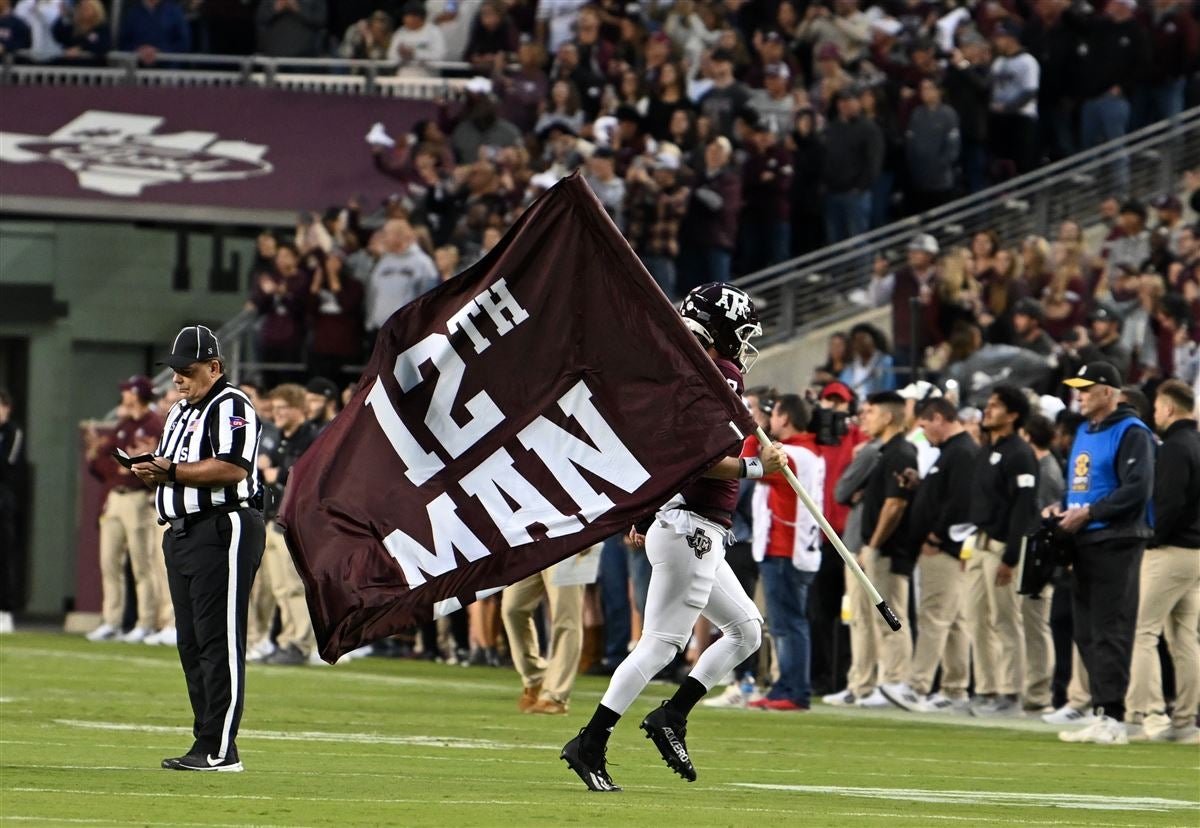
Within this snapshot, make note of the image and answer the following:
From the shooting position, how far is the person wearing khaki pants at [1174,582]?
15.3 m

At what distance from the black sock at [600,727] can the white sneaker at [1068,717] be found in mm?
6754

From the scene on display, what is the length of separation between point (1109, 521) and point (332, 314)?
11070mm

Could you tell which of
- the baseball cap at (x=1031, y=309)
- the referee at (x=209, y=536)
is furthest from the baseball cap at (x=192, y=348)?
the baseball cap at (x=1031, y=309)

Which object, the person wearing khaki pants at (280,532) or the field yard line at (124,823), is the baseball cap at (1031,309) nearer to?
the person wearing khaki pants at (280,532)

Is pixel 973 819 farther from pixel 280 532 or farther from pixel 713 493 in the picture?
pixel 280 532

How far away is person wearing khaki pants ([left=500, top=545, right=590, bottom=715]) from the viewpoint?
1602cm

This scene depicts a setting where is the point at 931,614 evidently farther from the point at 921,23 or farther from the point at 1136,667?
the point at 921,23

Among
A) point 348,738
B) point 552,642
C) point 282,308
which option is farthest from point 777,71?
point 348,738

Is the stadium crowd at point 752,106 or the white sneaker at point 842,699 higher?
the stadium crowd at point 752,106

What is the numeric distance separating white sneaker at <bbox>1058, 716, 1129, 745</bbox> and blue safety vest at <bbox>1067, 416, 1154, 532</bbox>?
1148 millimetres

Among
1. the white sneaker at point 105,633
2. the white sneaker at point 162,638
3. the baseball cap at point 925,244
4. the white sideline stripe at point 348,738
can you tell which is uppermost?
the baseball cap at point 925,244

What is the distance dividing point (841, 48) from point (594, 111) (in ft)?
8.98

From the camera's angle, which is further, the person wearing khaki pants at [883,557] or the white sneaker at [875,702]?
the white sneaker at [875,702]

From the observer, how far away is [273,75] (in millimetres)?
28141
